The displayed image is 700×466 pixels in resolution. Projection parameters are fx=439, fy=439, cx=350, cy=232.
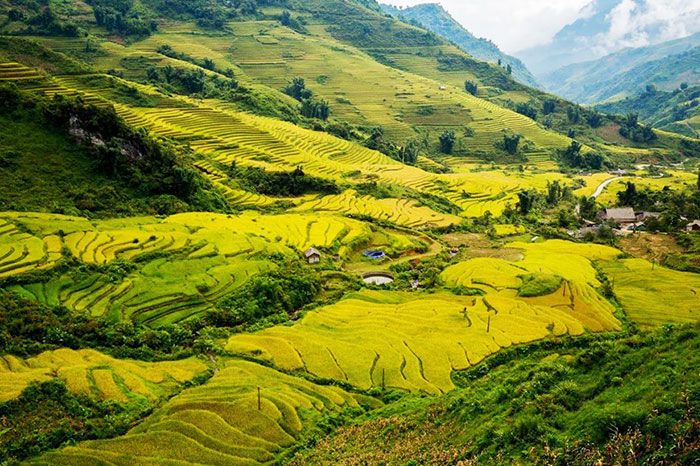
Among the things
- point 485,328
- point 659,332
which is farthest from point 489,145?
point 659,332

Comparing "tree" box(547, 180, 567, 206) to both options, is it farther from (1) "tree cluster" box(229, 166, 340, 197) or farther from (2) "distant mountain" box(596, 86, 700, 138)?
(2) "distant mountain" box(596, 86, 700, 138)

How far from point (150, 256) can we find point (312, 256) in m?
12.0

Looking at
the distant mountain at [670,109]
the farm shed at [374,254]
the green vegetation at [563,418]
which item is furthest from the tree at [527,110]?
the green vegetation at [563,418]

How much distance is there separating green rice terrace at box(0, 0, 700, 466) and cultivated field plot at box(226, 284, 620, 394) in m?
0.15

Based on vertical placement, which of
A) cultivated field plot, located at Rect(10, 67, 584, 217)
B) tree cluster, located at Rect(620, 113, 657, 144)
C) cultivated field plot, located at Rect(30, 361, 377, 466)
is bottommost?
cultivated field plot, located at Rect(30, 361, 377, 466)

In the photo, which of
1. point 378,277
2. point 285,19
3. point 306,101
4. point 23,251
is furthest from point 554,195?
point 285,19

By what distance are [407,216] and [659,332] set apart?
3746 cm

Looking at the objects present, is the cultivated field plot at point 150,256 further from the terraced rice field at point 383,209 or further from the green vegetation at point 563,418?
the green vegetation at point 563,418

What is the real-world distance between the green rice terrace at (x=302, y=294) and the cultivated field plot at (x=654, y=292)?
22cm

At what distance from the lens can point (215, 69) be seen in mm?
99125

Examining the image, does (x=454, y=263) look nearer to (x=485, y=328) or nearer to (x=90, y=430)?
(x=485, y=328)

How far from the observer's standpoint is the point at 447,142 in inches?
3730

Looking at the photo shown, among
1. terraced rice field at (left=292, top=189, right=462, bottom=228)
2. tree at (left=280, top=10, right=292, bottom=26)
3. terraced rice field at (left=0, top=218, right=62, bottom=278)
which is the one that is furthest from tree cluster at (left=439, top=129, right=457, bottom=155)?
terraced rice field at (left=0, top=218, right=62, bottom=278)

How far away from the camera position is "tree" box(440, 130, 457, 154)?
94750 mm
